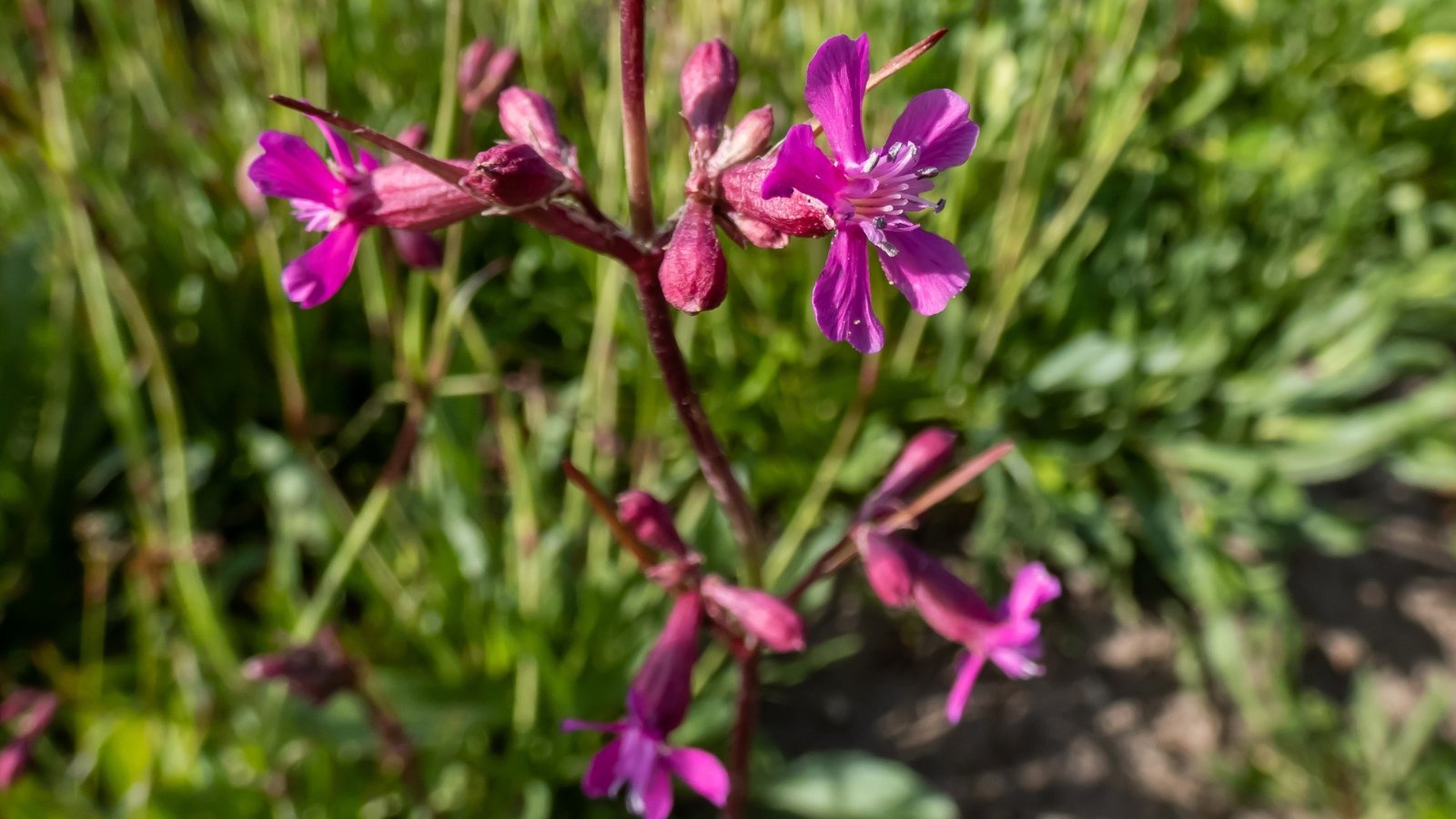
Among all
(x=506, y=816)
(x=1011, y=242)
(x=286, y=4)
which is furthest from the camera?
(x=1011, y=242)

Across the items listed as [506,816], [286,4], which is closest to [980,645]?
[506,816]

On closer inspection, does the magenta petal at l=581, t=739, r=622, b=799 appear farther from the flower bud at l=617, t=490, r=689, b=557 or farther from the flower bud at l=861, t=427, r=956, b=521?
the flower bud at l=861, t=427, r=956, b=521

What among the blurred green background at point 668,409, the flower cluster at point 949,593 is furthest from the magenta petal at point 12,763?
the flower cluster at point 949,593

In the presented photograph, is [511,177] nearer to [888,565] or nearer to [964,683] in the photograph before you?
[888,565]

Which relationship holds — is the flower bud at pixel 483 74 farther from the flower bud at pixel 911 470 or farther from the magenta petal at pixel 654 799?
the magenta petal at pixel 654 799

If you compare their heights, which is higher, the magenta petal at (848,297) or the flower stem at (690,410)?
the magenta petal at (848,297)

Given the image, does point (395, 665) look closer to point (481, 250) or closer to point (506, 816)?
point (506, 816)
